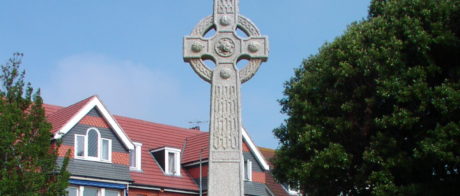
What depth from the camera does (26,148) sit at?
66.0 ft

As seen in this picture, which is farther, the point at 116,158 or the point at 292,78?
the point at 116,158

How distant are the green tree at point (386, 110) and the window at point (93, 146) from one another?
10.8 meters

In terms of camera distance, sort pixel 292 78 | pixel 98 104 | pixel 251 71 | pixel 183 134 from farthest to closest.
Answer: pixel 183 134, pixel 98 104, pixel 292 78, pixel 251 71

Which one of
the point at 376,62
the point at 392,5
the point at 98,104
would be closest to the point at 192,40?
the point at 376,62

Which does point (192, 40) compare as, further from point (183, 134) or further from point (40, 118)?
point (183, 134)

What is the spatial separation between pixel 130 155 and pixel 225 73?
2264 cm

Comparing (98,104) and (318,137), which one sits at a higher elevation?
(98,104)

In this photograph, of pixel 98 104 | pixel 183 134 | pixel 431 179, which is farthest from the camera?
pixel 183 134

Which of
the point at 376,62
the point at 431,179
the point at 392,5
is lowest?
the point at 431,179

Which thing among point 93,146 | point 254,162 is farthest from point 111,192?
point 254,162

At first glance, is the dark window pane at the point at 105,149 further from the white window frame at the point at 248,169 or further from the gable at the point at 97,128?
the white window frame at the point at 248,169

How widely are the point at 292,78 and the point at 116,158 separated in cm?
1059

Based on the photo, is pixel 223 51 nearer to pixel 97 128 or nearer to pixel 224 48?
pixel 224 48

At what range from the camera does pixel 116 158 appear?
30422 millimetres
